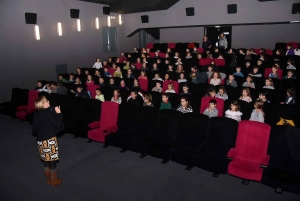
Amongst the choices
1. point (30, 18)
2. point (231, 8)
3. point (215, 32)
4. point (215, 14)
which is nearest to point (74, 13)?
point (30, 18)

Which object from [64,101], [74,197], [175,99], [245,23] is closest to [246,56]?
[245,23]

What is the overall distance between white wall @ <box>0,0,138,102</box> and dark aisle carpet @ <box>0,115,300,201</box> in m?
4.92

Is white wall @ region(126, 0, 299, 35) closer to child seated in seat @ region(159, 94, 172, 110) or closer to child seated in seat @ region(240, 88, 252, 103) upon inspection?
child seated in seat @ region(240, 88, 252, 103)

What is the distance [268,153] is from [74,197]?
276 cm

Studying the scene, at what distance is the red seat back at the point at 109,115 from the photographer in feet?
16.4

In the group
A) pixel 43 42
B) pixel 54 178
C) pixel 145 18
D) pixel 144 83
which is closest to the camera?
pixel 54 178

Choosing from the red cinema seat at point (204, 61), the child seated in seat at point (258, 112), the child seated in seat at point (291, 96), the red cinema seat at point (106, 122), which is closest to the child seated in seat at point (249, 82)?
the child seated in seat at point (291, 96)

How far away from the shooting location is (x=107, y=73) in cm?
885

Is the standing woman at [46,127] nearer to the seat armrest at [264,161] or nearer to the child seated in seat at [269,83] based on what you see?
the seat armrest at [264,161]

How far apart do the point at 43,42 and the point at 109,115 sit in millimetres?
6246

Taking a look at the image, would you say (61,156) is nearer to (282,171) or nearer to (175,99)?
(175,99)

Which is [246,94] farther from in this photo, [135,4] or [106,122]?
[135,4]

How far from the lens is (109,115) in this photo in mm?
5051

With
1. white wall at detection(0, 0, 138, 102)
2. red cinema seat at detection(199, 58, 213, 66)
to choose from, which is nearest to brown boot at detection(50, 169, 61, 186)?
white wall at detection(0, 0, 138, 102)
